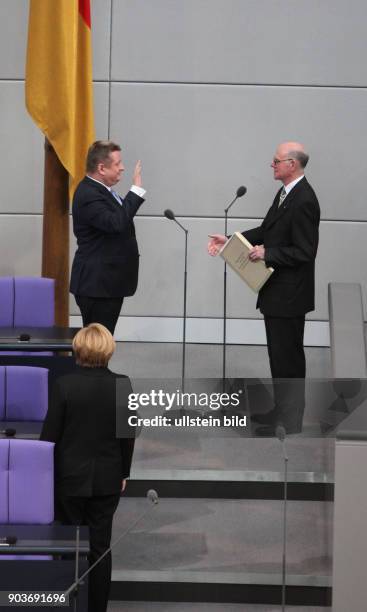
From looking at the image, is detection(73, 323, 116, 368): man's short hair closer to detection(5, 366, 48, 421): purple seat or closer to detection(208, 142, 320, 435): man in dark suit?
detection(5, 366, 48, 421): purple seat

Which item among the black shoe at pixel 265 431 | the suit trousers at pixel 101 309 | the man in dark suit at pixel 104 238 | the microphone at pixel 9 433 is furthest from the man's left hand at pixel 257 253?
the microphone at pixel 9 433

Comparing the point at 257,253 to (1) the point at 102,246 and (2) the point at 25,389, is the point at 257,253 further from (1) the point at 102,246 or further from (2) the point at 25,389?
(2) the point at 25,389

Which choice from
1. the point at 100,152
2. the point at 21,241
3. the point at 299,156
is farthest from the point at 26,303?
the point at 299,156

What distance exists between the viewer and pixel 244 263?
512 cm

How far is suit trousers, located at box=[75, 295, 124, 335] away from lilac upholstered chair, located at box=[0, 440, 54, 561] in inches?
Result: 63.8

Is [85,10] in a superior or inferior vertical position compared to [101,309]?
superior

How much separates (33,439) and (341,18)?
4044mm

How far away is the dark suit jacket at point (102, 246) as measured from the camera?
514 cm

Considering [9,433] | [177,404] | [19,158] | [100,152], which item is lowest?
[9,433]

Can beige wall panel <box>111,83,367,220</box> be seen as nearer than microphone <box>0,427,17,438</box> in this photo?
No

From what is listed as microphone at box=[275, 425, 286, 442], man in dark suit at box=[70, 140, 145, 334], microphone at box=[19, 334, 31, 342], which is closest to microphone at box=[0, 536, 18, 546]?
microphone at box=[275, 425, 286, 442]

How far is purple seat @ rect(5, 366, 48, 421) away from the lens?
438 centimetres

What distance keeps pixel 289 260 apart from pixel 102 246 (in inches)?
36.0

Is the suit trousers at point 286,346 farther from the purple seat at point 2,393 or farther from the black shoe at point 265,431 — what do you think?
the purple seat at point 2,393
